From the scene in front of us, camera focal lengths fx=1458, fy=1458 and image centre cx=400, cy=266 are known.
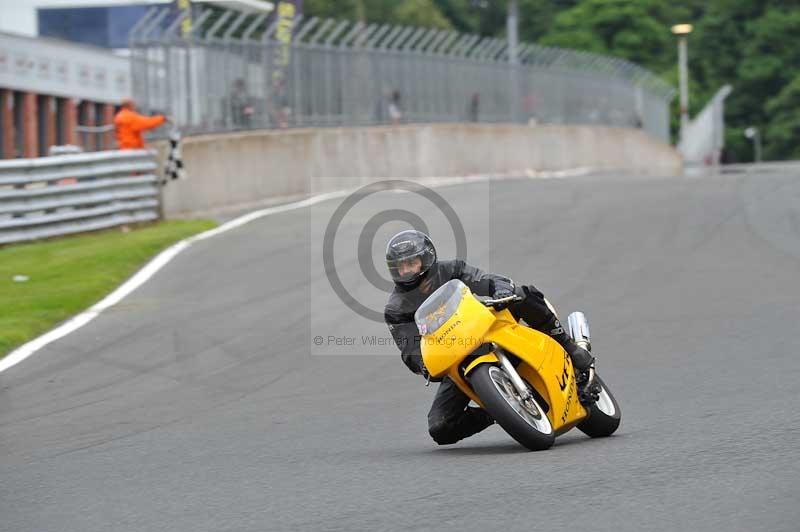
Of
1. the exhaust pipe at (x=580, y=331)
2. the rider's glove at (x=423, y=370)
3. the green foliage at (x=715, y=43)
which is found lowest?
the rider's glove at (x=423, y=370)

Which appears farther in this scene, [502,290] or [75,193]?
[75,193]

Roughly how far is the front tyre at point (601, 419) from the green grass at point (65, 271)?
19.3 ft

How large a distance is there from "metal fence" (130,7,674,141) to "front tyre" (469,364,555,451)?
16.6 metres

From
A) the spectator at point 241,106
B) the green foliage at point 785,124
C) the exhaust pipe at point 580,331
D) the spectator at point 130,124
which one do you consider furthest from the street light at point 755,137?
the exhaust pipe at point 580,331

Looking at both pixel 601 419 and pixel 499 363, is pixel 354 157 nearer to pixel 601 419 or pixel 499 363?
pixel 601 419

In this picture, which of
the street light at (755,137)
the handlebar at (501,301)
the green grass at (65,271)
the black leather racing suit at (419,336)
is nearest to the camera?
the handlebar at (501,301)

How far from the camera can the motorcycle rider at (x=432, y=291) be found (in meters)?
7.76

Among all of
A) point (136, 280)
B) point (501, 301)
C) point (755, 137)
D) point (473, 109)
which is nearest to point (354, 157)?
point (473, 109)

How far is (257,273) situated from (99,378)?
5.39m

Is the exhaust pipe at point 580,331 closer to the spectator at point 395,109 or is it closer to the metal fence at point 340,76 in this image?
the metal fence at point 340,76

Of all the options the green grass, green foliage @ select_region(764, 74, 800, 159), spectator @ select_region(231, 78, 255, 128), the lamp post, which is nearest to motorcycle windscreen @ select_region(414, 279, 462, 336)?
the green grass

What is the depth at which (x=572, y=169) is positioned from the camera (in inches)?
1635

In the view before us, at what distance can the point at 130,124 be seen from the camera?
21078 mm

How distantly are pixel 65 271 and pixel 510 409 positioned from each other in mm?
10154
